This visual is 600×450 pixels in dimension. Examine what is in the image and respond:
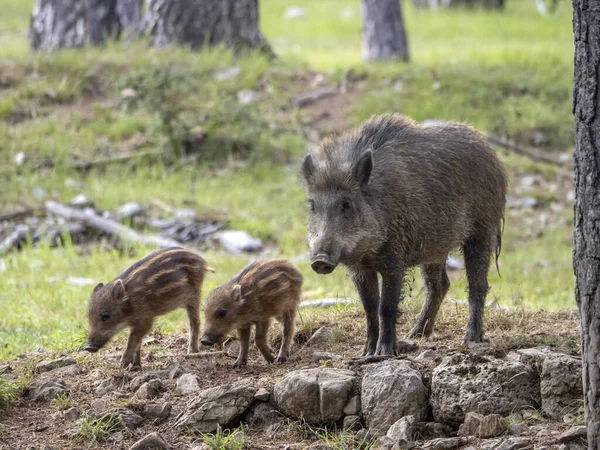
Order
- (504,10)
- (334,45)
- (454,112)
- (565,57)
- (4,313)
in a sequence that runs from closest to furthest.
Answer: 1. (4,313)
2. (454,112)
3. (565,57)
4. (334,45)
5. (504,10)

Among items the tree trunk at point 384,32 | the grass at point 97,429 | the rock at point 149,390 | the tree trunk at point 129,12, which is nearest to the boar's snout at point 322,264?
the rock at point 149,390

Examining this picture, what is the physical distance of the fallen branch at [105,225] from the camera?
34.3 ft

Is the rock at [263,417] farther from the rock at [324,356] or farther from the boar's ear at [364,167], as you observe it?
the boar's ear at [364,167]

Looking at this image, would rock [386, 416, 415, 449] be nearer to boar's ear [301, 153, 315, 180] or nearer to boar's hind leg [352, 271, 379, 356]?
boar's hind leg [352, 271, 379, 356]

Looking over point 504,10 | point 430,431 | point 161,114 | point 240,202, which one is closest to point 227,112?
point 161,114

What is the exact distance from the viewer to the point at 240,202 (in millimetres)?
11992

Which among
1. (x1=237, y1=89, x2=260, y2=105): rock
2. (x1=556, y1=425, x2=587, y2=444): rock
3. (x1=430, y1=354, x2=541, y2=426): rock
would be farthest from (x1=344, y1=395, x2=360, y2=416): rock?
(x1=237, y1=89, x2=260, y2=105): rock

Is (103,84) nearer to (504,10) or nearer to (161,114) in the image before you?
(161,114)

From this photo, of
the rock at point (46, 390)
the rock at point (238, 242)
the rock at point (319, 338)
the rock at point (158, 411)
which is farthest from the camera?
the rock at point (238, 242)

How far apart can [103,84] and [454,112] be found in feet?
16.8

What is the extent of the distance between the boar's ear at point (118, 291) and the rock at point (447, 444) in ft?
8.24

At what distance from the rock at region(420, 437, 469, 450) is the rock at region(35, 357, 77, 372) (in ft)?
8.85

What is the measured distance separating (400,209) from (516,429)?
1813mm

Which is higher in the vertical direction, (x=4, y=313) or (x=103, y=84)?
(x=103, y=84)
